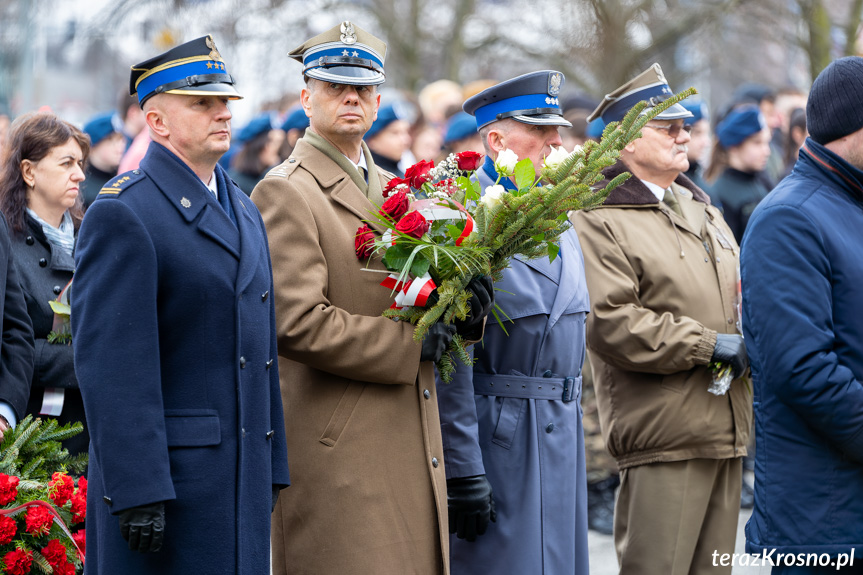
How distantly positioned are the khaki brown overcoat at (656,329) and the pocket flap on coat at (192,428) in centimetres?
197

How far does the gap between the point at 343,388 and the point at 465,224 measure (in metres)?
0.71

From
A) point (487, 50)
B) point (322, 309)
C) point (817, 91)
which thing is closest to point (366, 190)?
point (322, 309)

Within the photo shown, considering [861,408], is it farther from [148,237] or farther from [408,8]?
[408,8]

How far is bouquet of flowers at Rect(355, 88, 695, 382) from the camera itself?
3465 millimetres

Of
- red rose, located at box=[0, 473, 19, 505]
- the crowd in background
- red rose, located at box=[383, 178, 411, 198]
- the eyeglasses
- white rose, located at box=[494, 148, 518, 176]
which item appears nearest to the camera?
red rose, located at box=[0, 473, 19, 505]

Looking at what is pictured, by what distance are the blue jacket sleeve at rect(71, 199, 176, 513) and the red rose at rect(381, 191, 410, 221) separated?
0.84 m

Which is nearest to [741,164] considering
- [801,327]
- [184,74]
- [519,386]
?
[519,386]

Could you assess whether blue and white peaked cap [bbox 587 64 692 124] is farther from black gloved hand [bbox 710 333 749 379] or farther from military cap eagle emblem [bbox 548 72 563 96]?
black gloved hand [bbox 710 333 749 379]

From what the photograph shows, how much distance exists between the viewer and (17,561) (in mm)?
3510

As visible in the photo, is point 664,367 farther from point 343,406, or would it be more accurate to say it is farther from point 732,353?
point 343,406

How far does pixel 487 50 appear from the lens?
74.8 feet

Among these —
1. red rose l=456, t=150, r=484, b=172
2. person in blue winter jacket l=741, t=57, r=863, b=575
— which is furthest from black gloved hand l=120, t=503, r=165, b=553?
person in blue winter jacket l=741, t=57, r=863, b=575

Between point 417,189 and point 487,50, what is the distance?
64.2 ft

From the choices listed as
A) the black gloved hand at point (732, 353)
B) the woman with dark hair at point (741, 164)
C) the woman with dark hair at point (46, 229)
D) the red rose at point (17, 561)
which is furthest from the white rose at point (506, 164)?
the woman with dark hair at point (741, 164)
